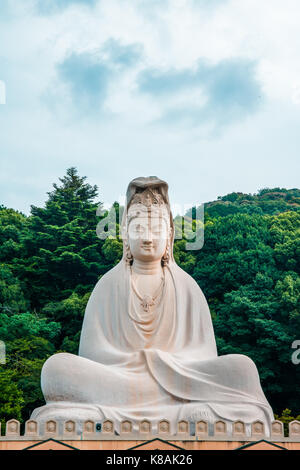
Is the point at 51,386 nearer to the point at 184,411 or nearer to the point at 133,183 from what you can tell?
the point at 184,411

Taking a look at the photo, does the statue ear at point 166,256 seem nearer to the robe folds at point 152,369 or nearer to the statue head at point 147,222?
the statue head at point 147,222

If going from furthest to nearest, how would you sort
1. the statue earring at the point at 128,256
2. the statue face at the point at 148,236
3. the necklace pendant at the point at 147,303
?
the statue earring at the point at 128,256 < the statue face at the point at 148,236 < the necklace pendant at the point at 147,303

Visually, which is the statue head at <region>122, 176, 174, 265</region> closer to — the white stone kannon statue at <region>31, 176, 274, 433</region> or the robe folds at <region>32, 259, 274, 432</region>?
the white stone kannon statue at <region>31, 176, 274, 433</region>

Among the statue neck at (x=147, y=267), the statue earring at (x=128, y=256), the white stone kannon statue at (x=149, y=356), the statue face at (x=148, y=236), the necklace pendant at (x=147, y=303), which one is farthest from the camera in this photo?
the statue earring at (x=128, y=256)

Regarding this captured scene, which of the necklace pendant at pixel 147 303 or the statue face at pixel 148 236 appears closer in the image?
the necklace pendant at pixel 147 303

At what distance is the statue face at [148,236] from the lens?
10.8 m

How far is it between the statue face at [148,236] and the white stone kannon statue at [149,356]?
1cm

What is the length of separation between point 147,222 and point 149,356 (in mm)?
1911

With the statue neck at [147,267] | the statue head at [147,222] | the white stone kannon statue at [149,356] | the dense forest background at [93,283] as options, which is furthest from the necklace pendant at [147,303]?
the dense forest background at [93,283]

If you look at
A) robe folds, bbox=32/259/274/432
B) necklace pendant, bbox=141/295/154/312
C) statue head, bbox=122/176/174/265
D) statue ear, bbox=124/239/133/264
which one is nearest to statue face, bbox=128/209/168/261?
statue head, bbox=122/176/174/265

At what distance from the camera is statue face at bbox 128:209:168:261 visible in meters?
10.8

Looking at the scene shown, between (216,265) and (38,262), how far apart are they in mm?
4864

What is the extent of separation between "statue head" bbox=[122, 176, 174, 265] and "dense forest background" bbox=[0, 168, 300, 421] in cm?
509
